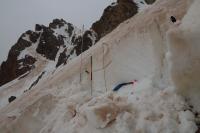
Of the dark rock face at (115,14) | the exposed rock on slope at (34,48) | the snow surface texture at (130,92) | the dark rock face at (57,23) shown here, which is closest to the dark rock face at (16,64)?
the exposed rock on slope at (34,48)

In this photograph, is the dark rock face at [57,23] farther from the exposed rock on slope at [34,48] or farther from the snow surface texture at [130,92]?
the snow surface texture at [130,92]

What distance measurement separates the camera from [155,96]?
6270 millimetres

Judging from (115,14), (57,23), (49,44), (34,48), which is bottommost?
(115,14)

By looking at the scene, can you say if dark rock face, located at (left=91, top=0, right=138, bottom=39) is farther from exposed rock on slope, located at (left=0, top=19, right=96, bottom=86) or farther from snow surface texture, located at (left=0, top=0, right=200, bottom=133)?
exposed rock on slope, located at (left=0, top=19, right=96, bottom=86)

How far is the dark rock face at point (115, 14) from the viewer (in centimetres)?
2964

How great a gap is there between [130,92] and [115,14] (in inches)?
993

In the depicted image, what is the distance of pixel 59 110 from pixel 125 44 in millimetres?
2643

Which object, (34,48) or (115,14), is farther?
(34,48)

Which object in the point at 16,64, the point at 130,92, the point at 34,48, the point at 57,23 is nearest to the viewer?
the point at 130,92

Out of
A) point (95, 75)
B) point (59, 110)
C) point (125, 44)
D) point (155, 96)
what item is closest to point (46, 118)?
point (59, 110)

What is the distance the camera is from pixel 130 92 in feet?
22.7

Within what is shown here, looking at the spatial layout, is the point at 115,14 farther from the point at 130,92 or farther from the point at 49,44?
the point at 49,44

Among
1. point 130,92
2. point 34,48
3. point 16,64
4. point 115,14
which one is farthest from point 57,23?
point 130,92

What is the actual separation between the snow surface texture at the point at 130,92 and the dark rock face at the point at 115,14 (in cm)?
1968
